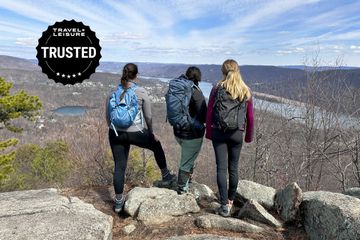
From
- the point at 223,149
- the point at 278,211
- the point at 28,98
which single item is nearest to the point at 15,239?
the point at 223,149

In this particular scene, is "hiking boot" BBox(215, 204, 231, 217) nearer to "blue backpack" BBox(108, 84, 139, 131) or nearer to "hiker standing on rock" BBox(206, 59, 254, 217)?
"hiker standing on rock" BBox(206, 59, 254, 217)

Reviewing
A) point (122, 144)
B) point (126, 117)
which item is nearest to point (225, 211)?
point (122, 144)

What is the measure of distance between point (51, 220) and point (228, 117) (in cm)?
→ 244

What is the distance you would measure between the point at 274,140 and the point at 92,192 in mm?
10711

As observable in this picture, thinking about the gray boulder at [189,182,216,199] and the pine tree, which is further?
the pine tree

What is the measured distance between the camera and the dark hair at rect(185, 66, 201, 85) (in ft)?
14.5

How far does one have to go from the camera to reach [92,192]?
5559mm

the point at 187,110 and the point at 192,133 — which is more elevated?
the point at 187,110

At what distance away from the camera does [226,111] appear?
13.3 feet

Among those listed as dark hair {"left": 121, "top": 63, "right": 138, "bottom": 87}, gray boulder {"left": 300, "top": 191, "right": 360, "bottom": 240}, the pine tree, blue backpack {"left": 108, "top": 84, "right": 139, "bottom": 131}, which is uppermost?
dark hair {"left": 121, "top": 63, "right": 138, "bottom": 87}

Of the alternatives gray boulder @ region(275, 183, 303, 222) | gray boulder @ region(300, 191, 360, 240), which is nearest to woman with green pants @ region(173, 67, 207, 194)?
gray boulder @ region(275, 183, 303, 222)

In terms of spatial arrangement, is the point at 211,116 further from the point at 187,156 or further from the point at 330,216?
the point at 330,216

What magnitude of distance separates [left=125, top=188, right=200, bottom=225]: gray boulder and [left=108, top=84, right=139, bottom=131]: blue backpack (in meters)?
1.17

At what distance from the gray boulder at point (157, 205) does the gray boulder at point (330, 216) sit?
1552mm
